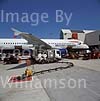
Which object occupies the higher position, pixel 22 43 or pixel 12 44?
pixel 22 43

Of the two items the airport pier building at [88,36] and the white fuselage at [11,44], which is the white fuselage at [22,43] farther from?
the airport pier building at [88,36]

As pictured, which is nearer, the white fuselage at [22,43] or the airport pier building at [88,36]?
the white fuselage at [22,43]

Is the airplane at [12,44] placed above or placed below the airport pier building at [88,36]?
below

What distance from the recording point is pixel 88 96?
910 centimetres

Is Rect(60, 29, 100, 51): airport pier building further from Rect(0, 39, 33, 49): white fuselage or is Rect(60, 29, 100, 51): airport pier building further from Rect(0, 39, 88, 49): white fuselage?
Rect(0, 39, 33, 49): white fuselage

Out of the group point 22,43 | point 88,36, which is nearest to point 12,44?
point 22,43

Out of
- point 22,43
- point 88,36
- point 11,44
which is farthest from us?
point 88,36

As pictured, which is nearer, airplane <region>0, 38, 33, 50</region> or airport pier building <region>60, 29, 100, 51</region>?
airplane <region>0, 38, 33, 50</region>

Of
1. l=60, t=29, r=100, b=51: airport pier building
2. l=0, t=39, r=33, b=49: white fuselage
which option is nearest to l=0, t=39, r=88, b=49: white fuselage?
l=0, t=39, r=33, b=49: white fuselage

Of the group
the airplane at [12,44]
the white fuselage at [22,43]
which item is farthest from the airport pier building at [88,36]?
the airplane at [12,44]

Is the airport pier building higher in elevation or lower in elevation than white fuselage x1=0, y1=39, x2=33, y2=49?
higher

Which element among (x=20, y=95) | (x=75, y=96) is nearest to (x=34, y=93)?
(x=20, y=95)

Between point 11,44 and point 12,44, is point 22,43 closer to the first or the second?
point 12,44

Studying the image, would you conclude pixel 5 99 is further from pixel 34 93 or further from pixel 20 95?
pixel 34 93
